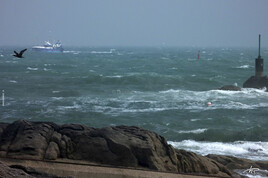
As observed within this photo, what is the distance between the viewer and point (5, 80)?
52969 millimetres

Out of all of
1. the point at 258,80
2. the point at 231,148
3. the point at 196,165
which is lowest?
the point at 231,148

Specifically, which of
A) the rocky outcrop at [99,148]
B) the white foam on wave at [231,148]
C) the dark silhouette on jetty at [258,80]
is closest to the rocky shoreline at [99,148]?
the rocky outcrop at [99,148]

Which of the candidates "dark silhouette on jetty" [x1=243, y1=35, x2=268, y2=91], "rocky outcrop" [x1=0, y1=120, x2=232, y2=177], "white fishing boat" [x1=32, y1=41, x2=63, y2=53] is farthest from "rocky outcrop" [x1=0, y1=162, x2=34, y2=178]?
"white fishing boat" [x1=32, y1=41, x2=63, y2=53]

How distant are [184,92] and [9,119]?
19.6 metres

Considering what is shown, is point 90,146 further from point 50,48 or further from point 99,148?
point 50,48

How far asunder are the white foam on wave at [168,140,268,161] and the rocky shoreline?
668 centimetres

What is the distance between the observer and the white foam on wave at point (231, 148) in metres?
21.3

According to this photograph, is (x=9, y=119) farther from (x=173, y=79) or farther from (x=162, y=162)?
(x=173, y=79)

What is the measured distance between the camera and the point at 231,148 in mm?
22812

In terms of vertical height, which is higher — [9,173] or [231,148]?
[9,173]

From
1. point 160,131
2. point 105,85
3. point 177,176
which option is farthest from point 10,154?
point 105,85

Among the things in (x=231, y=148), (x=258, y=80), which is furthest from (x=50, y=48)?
(x=231, y=148)

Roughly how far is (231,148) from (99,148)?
35.0 feet

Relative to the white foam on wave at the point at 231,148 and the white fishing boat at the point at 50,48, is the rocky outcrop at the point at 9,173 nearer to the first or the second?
the white foam on wave at the point at 231,148
